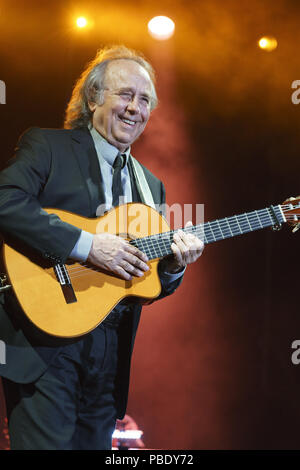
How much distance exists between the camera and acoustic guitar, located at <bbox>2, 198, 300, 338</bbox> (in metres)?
1.75

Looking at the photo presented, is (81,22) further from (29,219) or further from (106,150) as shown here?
(29,219)

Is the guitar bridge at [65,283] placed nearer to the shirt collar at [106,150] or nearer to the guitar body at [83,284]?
the guitar body at [83,284]

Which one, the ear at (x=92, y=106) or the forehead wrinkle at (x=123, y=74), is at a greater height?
the forehead wrinkle at (x=123, y=74)

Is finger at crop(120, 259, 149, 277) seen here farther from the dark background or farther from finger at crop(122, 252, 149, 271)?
the dark background

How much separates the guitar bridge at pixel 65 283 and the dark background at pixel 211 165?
2.16 metres

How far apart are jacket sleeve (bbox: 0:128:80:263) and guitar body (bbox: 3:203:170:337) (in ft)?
0.27

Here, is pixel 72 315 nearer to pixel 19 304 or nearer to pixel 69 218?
pixel 19 304

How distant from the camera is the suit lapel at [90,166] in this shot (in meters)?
2.04

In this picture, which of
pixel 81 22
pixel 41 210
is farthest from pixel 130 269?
pixel 81 22

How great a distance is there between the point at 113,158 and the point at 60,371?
112cm

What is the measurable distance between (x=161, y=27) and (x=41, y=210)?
2.81 metres

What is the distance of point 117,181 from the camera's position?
224 centimetres

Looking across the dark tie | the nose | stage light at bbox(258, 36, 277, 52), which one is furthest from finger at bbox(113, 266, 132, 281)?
stage light at bbox(258, 36, 277, 52)

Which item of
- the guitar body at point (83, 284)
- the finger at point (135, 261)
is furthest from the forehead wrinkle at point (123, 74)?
the finger at point (135, 261)
